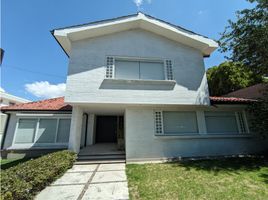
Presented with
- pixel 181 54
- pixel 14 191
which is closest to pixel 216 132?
pixel 181 54

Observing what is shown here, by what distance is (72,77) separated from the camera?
8719 mm

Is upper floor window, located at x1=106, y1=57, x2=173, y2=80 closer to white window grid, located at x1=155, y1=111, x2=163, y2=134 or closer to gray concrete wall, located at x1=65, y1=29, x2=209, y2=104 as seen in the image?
gray concrete wall, located at x1=65, y1=29, x2=209, y2=104

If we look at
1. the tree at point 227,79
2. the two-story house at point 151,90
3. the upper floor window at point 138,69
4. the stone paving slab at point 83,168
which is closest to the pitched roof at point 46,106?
the two-story house at point 151,90

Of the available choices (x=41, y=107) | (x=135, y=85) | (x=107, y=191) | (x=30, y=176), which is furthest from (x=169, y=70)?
(x=41, y=107)

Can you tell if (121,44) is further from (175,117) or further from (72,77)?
(175,117)

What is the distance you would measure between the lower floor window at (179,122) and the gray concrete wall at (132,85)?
1164 millimetres

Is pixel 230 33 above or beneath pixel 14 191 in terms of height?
above

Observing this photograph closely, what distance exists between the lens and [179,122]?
9984 mm

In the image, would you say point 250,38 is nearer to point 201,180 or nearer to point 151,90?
point 151,90

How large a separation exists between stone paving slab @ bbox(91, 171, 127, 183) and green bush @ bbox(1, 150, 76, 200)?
173 centimetres

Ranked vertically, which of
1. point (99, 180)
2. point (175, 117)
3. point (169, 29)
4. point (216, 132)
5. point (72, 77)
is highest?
point (169, 29)

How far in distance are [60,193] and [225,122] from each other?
10.9m

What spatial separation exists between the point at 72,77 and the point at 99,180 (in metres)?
5.89

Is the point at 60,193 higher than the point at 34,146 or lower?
lower
